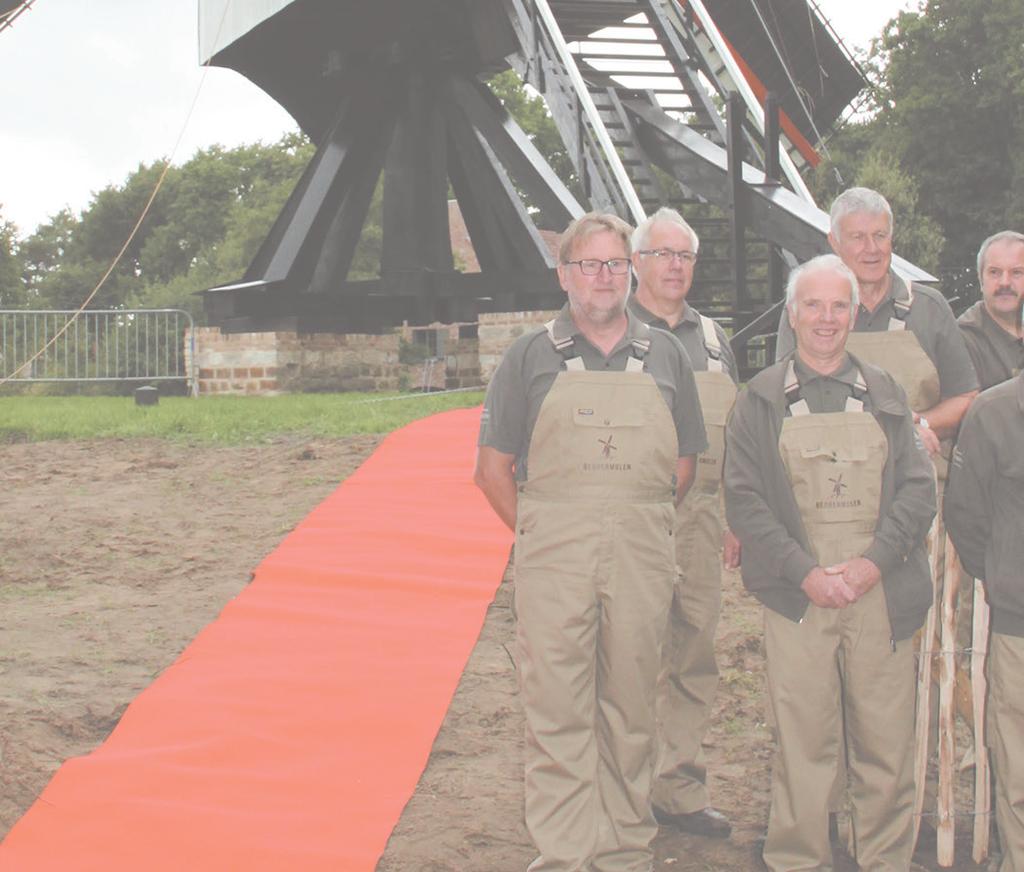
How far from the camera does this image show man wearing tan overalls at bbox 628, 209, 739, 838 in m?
4.45

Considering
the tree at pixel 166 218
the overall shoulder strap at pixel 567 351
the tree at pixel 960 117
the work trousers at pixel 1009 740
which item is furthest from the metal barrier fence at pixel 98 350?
the tree at pixel 166 218

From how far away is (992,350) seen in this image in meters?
4.80

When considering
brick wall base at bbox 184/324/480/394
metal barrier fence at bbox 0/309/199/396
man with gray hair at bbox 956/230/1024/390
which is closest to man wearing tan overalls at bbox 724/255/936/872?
man with gray hair at bbox 956/230/1024/390

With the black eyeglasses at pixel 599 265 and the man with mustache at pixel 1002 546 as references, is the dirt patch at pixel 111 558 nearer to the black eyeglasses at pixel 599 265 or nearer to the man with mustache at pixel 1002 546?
the black eyeglasses at pixel 599 265

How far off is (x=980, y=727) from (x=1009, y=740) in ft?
1.33

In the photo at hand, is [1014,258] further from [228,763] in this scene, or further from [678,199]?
[678,199]

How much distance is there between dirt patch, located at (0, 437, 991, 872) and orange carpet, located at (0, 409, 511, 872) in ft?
0.47

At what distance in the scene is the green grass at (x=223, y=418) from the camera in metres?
12.0

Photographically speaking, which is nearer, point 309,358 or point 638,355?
point 638,355

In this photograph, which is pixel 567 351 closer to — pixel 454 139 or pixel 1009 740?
pixel 1009 740

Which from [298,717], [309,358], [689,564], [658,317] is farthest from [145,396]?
[689,564]

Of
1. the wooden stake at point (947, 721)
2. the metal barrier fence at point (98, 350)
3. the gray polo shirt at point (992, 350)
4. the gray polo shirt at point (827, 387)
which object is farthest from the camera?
the metal barrier fence at point (98, 350)

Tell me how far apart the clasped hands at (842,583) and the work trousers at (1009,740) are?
0.41 m

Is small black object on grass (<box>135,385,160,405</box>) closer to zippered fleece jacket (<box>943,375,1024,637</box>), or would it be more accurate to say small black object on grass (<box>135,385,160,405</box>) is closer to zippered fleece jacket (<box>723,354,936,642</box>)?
zippered fleece jacket (<box>723,354,936,642</box>)
